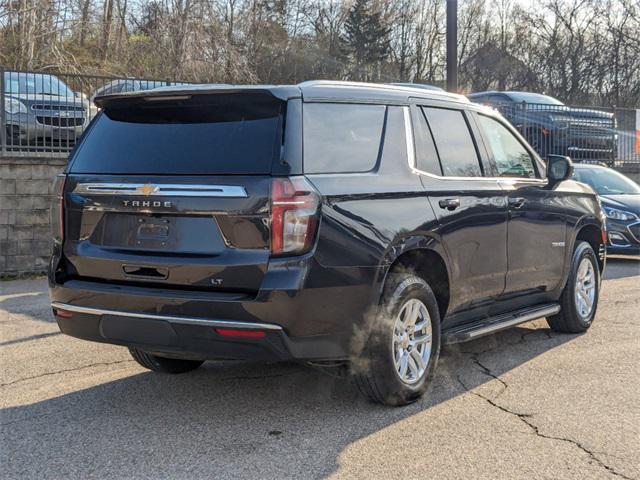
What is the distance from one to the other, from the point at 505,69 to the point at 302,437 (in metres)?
51.1

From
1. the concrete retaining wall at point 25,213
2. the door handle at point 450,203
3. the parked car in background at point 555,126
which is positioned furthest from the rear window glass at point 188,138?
the parked car in background at point 555,126

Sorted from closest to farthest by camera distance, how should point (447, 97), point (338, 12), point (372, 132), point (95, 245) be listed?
point (95, 245) < point (372, 132) < point (447, 97) < point (338, 12)

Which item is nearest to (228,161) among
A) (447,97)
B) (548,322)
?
(447,97)

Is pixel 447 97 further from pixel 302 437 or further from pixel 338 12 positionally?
pixel 338 12

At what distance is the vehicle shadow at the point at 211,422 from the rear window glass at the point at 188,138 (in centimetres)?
142

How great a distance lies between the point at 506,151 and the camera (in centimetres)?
575

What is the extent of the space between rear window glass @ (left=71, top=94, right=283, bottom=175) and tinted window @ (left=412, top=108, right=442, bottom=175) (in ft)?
3.79

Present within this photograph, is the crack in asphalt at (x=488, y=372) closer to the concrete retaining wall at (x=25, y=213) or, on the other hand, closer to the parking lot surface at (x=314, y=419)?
the parking lot surface at (x=314, y=419)

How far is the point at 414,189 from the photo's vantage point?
4.46m

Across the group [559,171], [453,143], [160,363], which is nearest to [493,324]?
[453,143]

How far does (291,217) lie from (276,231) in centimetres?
10

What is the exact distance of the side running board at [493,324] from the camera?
4828mm

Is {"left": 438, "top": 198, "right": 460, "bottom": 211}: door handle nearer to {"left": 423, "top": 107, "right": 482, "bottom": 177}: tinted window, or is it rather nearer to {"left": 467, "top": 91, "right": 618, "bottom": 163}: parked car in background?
{"left": 423, "top": 107, "right": 482, "bottom": 177}: tinted window

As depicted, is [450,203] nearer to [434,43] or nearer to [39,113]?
[39,113]
